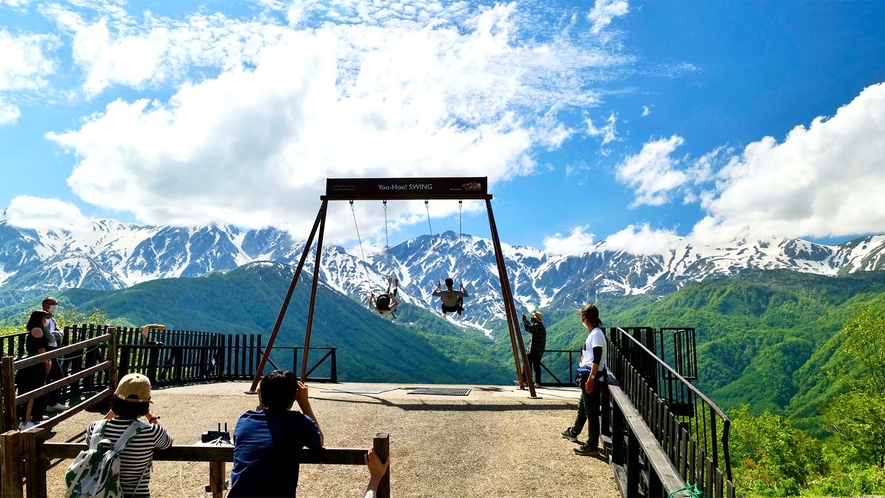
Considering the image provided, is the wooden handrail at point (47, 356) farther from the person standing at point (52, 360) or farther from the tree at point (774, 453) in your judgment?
the tree at point (774, 453)

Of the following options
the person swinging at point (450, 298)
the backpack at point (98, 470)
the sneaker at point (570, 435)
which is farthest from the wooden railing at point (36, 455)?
the person swinging at point (450, 298)

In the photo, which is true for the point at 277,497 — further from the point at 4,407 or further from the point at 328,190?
the point at 328,190

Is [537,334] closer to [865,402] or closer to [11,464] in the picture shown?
[11,464]

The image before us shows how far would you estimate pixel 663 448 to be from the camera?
5.48 metres

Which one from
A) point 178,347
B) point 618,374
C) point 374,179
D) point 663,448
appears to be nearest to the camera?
point 663,448

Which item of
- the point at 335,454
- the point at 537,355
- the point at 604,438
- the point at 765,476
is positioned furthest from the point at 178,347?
the point at 765,476

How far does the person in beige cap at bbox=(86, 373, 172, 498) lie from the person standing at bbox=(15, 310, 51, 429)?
5.64m

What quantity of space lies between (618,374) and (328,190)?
9709 mm

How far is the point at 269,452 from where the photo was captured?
12.4 feet

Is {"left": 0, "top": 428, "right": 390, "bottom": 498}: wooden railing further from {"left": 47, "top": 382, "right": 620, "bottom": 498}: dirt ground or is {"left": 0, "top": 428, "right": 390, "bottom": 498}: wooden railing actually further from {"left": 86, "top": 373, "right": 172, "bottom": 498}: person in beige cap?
{"left": 47, "top": 382, "right": 620, "bottom": 498}: dirt ground

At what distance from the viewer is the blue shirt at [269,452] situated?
3715 millimetres

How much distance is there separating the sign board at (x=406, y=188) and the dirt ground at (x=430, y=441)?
4.90 metres

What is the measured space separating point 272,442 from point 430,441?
5.75m

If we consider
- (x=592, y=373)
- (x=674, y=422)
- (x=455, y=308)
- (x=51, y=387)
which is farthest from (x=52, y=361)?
(x=674, y=422)
